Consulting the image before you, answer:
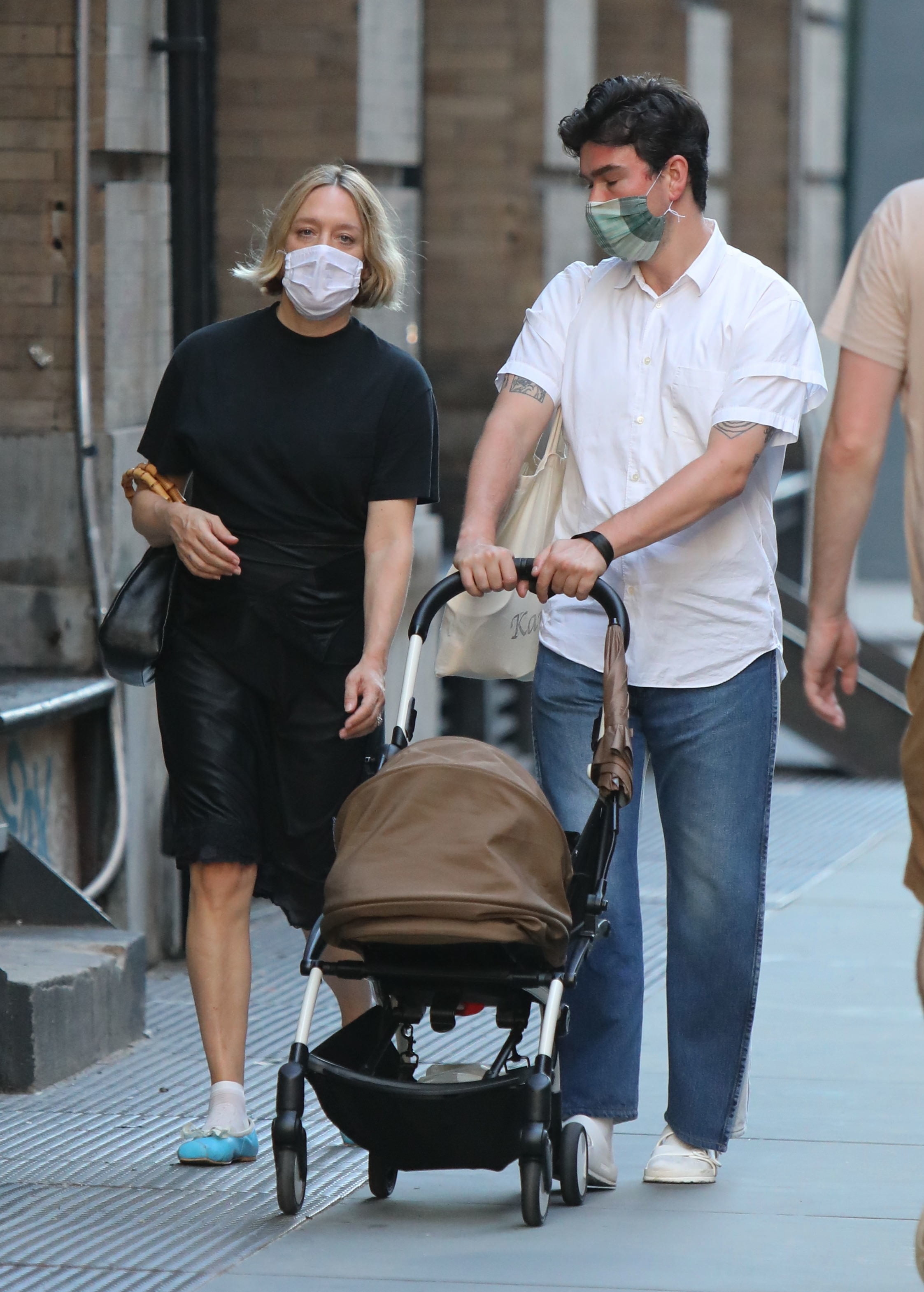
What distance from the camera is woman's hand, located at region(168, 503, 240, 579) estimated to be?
4.55 meters

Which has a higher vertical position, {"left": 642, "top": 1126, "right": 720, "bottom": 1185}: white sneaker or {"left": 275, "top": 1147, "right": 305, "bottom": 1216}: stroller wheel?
{"left": 275, "top": 1147, "right": 305, "bottom": 1216}: stroller wheel

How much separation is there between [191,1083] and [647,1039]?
1.20 meters

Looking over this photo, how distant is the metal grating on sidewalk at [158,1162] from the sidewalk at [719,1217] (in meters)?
0.15

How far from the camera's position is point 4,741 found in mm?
6121

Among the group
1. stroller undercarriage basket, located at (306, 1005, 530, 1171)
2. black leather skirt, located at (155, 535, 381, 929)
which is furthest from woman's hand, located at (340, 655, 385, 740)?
stroller undercarriage basket, located at (306, 1005, 530, 1171)

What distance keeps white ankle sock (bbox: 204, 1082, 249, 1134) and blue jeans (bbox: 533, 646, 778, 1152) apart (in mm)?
687

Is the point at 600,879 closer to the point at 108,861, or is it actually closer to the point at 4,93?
the point at 108,861

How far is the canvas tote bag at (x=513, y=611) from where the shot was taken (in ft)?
14.8

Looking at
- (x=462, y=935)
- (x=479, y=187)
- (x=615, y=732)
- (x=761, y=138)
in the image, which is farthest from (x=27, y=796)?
(x=761, y=138)

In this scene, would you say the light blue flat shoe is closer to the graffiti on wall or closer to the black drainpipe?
the graffiti on wall

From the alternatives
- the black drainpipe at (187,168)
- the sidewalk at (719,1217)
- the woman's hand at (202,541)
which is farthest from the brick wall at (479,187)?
the woman's hand at (202,541)

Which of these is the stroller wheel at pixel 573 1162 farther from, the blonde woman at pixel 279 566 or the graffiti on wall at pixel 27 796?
the graffiti on wall at pixel 27 796

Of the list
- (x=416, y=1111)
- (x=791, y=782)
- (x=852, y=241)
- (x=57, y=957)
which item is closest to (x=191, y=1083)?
(x=57, y=957)

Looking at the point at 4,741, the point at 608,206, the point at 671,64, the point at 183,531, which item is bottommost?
the point at 4,741
